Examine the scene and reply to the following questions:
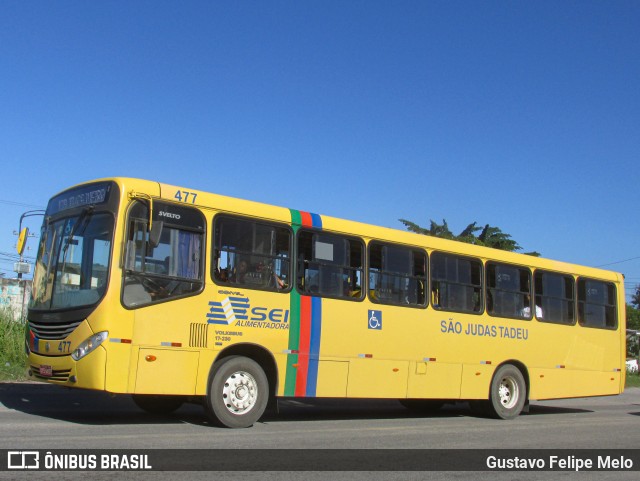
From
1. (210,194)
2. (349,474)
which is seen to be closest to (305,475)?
(349,474)

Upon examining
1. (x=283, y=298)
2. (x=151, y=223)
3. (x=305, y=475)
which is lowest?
(x=305, y=475)

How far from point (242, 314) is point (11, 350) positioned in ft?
30.3

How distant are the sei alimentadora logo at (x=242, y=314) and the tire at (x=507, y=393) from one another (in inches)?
220

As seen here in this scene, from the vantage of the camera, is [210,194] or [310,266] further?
[310,266]

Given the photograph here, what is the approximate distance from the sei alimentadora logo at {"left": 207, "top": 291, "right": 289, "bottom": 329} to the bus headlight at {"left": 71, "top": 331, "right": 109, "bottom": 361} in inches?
58.8

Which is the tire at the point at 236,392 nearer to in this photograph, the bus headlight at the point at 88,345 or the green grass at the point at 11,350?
the bus headlight at the point at 88,345

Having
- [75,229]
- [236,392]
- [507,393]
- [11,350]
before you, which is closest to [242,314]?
[236,392]

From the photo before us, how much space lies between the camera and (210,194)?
10.6 m

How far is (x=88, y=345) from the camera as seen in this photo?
9.30 meters

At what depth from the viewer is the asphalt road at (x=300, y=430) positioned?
8.20 metres

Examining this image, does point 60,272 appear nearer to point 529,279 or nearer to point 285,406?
point 285,406

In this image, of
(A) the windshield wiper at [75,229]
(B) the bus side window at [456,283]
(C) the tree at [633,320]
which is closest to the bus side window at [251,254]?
(A) the windshield wiper at [75,229]

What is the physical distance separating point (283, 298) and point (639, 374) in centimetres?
3257

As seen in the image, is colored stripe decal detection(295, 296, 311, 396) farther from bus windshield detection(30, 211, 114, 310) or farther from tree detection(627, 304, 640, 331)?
tree detection(627, 304, 640, 331)
